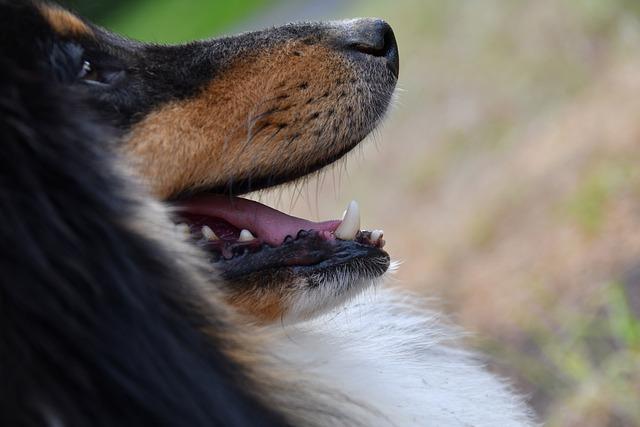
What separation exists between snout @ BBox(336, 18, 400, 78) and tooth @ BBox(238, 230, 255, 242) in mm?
645

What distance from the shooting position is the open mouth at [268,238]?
2793 millimetres

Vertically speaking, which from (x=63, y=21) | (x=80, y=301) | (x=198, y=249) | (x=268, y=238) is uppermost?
(x=63, y=21)

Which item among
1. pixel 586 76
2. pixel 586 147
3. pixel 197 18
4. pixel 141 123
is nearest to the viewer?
pixel 141 123

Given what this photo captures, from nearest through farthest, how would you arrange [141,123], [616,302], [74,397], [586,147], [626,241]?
[74,397] → [141,123] → [616,302] → [626,241] → [586,147]

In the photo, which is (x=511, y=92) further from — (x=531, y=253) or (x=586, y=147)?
(x=531, y=253)

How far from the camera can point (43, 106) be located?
82.8 inches

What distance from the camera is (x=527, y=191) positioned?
6.64 m

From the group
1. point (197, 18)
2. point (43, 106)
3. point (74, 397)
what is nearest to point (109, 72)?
point (43, 106)

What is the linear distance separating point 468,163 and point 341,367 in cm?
537

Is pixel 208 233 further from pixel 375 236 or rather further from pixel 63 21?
pixel 63 21

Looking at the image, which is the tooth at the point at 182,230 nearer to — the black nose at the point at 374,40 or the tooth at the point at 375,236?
the tooth at the point at 375,236

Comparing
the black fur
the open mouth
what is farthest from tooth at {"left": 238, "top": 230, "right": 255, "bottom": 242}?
the black fur

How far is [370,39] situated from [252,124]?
53 cm

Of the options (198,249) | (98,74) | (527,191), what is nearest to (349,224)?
(198,249)
